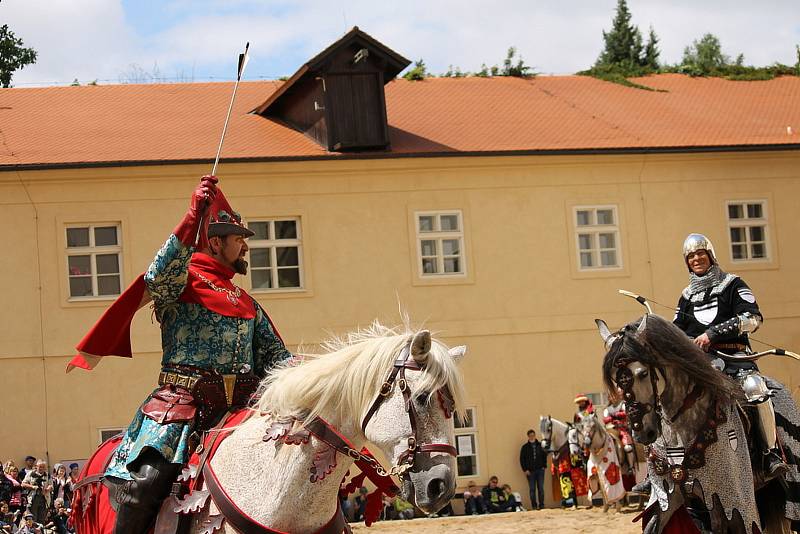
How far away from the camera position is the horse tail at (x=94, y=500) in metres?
6.14

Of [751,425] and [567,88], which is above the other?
[567,88]

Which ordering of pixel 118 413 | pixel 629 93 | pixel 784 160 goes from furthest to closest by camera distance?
pixel 629 93, pixel 784 160, pixel 118 413

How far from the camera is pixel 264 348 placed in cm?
644

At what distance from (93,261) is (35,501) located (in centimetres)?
620

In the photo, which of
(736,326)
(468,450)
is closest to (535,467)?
(468,450)

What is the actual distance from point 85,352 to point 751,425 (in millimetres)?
4586

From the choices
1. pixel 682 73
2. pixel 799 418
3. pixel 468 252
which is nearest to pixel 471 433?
pixel 468 252

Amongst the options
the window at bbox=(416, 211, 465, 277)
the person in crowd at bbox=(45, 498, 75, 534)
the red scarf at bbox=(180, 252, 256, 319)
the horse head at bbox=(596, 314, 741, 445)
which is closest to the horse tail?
the red scarf at bbox=(180, 252, 256, 319)

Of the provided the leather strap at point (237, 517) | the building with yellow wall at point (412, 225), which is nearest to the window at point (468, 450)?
the building with yellow wall at point (412, 225)

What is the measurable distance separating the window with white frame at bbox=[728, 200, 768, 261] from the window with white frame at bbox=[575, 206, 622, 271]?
2591mm

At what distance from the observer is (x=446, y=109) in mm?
27703

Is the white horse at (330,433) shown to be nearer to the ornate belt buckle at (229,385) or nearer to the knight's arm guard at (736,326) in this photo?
the ornate belt buckle at (229,385)

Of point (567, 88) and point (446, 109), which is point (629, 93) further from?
point (446, 109)

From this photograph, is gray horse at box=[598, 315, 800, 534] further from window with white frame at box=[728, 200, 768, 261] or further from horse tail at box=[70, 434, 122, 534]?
window with white frame at box=[728, 200, 768, 261]
